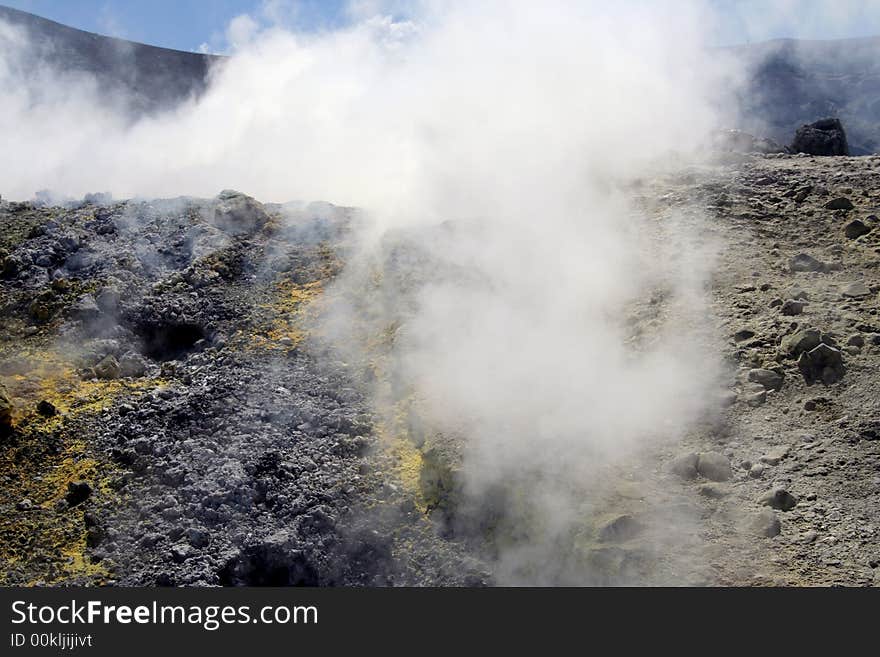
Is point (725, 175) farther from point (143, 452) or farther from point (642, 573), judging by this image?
point (143, 452)

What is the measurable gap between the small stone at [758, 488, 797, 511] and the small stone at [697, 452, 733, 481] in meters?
0.45

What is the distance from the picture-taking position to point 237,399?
31.3 ft

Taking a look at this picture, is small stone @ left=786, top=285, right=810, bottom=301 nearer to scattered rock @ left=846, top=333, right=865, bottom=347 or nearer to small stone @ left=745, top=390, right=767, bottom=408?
scattered rock @ left=846, top=333, right=865, bottom=347

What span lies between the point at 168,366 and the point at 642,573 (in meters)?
6.52

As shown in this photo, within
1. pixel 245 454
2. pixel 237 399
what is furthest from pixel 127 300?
pixel 245 454

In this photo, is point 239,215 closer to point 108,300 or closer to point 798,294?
point 108,300

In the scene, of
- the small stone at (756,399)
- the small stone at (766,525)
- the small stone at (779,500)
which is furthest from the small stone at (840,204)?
the small stone at (766,525)

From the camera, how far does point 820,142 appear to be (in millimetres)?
15289

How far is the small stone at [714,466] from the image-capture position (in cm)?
745

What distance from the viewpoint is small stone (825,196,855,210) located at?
1078 cm

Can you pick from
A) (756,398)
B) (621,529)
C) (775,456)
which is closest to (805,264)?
(756,398)

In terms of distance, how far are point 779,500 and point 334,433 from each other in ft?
15.6

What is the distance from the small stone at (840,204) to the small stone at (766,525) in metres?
5.75

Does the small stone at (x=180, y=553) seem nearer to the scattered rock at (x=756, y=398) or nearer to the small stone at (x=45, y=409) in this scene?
the small stone at (x=45, y=409)
